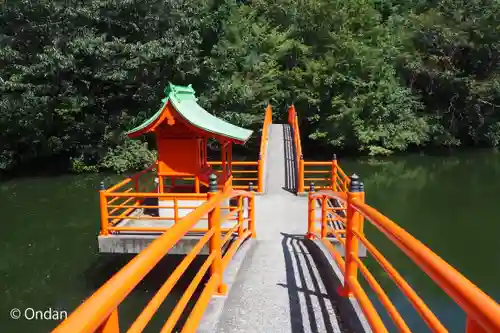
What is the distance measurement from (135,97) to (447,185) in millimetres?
14589

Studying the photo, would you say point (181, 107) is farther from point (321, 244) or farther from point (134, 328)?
point (134, 328)

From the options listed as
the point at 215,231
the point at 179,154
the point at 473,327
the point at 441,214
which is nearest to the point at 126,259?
the point at 179,154

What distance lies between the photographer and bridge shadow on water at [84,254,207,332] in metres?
7.52

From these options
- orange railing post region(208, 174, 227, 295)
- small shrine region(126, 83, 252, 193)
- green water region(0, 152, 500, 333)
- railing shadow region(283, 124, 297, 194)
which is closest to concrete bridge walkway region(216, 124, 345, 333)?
orange railing post region(208, 174, 227, 295)

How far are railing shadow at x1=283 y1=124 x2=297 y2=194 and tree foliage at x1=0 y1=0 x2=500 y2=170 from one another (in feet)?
17.7

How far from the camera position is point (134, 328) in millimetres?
1453

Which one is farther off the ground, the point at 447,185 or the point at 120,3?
the point at 120,3

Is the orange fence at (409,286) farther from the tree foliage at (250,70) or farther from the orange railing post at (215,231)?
the tree foliage at (250,70)

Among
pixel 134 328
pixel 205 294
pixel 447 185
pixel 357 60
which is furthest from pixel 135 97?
pixel 134 328

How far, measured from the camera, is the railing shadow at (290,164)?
1172 cm

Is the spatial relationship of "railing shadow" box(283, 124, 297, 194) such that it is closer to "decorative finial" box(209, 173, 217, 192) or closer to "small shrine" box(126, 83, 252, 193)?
"small shrine" box(126, 83, 252, 193)

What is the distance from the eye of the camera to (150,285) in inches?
332

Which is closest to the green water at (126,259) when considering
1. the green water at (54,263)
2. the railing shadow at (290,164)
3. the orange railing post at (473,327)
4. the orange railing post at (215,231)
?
the green water at (54,263)

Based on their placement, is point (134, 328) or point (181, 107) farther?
point (181, 107)
